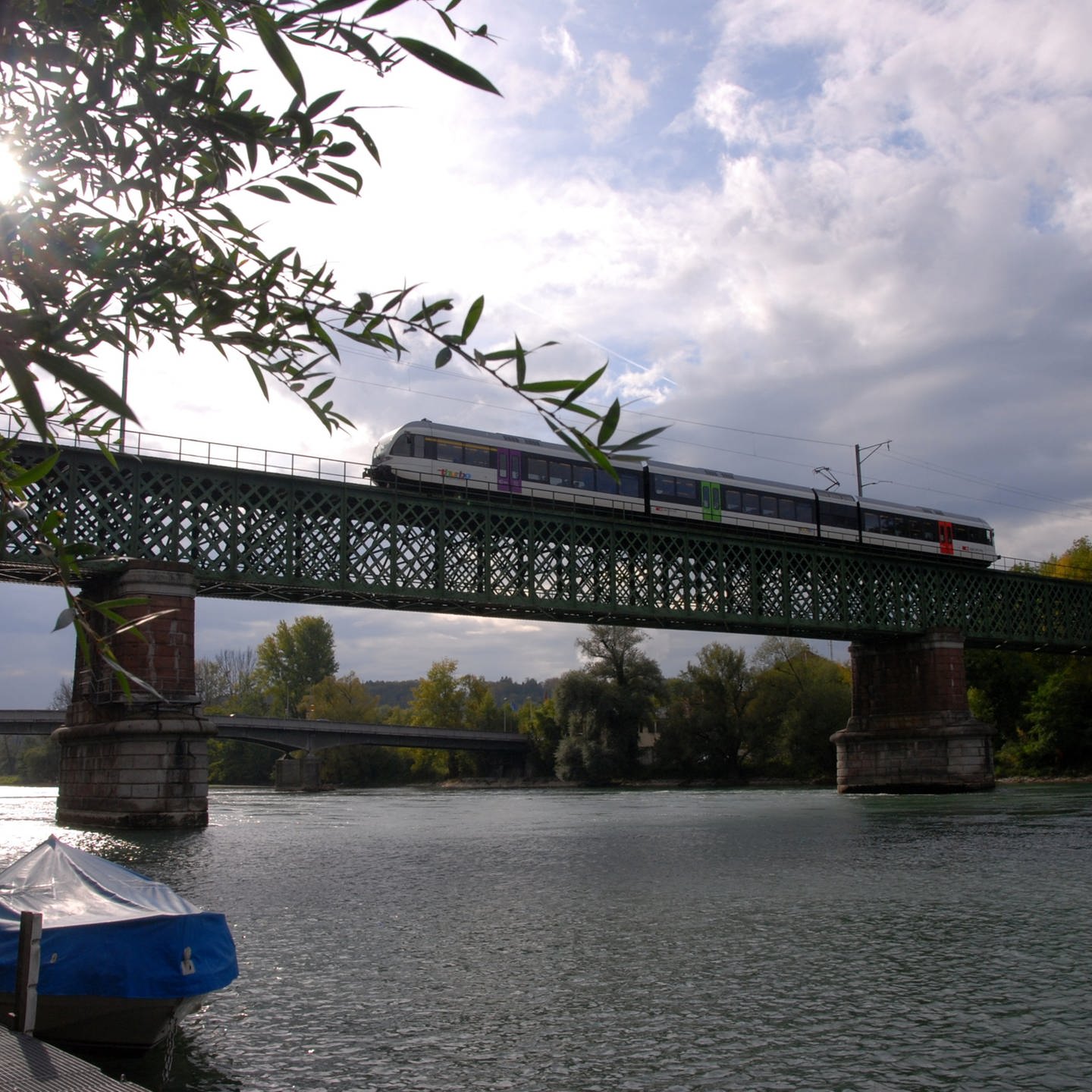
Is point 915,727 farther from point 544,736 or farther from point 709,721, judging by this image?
point 544,736

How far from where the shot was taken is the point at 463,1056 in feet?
29.4

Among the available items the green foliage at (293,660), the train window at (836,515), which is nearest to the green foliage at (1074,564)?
the train window at (836,515)

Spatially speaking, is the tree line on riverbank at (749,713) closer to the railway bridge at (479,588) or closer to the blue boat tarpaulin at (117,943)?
the railway bridge at (479,588)

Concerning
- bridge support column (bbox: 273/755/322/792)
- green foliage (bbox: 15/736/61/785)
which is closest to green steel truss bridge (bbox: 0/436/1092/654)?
bridge support column (bbox: 273/755/322/792)

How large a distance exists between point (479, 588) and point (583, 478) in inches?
305

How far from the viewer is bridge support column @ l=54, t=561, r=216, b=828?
109ft

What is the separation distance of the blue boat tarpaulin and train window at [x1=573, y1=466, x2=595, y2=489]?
39746 millimetres

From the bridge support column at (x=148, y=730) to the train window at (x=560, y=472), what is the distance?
1775 centimetres

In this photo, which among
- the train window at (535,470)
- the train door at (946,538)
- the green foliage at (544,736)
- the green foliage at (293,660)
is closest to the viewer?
the train window at (535,470)

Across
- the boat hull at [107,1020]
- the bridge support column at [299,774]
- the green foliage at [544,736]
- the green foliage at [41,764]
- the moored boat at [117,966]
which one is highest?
the moored boat at [117,966]

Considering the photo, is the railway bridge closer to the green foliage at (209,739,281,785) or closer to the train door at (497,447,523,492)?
the train door at (497,447,523,492)

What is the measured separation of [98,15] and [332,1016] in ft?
29.9

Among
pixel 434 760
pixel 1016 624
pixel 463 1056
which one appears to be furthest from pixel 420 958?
pixel 434 760

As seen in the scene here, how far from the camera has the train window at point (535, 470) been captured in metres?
47.3
